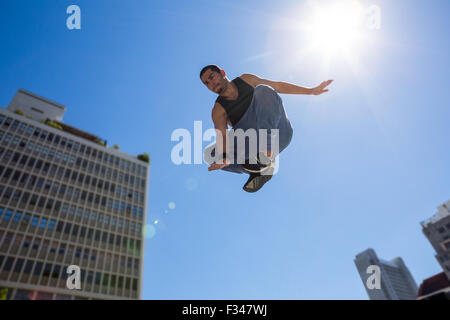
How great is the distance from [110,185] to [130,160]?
871cm

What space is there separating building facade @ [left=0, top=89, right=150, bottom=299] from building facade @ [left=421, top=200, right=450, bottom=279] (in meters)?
73.6

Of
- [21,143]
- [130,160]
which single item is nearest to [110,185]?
[130,160]

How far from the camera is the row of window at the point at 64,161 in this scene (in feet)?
148

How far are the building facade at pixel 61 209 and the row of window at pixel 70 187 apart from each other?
14cm

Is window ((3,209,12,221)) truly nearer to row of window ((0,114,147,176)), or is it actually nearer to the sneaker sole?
row of window ((0,114,147,176))

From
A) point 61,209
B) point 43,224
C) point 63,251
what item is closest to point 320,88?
point 63,251

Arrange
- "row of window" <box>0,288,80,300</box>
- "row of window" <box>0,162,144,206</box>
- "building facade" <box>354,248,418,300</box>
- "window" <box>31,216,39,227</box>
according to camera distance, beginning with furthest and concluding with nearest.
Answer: "building facade" <box>354,248,418,300</box>, "row of window" <box>0,162,144,206</box>, "window" <box>31,216,39,227</box>, "row of window" <box>0,288,80,300</box>

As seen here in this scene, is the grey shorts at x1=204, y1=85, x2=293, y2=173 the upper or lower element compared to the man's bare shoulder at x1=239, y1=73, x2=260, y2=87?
lower

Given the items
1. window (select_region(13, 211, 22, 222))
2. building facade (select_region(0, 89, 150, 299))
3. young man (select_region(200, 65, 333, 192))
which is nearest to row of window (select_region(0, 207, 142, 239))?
window (select_region(13, 211, 22, 222))

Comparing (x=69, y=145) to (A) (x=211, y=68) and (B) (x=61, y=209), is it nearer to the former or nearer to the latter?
(B) (x=61, y=209)

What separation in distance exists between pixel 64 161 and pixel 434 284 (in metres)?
93.9

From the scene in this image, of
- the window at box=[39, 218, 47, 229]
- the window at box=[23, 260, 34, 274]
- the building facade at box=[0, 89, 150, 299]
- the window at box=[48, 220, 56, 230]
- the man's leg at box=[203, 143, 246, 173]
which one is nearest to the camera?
the man's leg at box=[203, 143, 246, 173]

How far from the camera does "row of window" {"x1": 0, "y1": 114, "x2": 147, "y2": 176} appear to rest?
1889 inches
